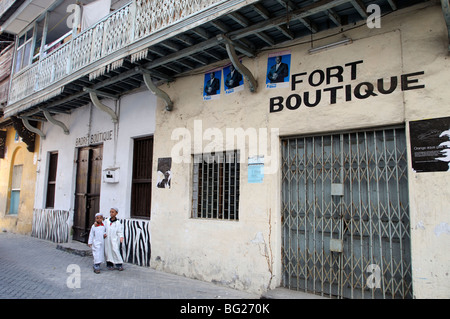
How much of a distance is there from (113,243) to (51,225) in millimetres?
4961

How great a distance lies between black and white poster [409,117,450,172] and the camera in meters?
4.07

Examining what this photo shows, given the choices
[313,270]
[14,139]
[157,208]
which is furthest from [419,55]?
[14,139]

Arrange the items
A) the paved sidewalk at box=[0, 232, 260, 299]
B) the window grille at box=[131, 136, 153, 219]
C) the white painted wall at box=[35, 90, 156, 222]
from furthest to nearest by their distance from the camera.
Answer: the white painted wall at box=[35, 90, 156, 222] → the window grille at box=[131, 136, 153, 219] → the paved sidewalk at box=[0, 232, 260, 299]

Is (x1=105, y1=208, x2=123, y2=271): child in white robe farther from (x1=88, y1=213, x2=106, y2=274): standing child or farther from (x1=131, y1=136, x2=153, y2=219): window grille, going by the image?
(x1=131, y1=136, x2=153, y2=219): window grille

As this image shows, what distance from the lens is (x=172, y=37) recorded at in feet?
18.9

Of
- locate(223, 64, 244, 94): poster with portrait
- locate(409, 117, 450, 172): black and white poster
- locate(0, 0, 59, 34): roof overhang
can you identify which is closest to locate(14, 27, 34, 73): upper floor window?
locate(0, 0, 59, 34): roof overhang

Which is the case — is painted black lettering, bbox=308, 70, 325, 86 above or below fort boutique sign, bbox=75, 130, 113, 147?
above

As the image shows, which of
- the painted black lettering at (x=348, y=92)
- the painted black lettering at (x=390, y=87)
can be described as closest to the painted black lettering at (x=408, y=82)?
the painted black lettering at (x=390, y=87)

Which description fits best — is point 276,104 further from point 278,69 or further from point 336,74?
point 336,74

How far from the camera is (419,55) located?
173 inches

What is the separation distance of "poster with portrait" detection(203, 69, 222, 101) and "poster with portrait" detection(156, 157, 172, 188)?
1649 mm

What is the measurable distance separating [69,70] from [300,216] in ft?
22.9

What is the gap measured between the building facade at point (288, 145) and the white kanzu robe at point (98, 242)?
0.85m
